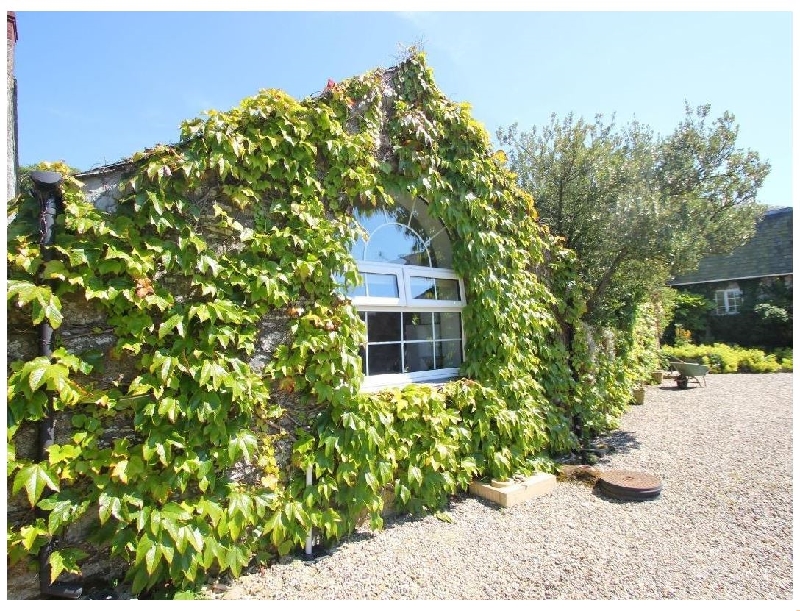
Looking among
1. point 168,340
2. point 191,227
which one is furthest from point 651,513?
point 191,227

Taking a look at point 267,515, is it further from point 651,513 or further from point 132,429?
point 651,513

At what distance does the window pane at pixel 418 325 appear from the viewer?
16.4 feet

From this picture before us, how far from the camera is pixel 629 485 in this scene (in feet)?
15.9

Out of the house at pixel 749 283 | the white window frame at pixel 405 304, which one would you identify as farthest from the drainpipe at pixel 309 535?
the house at pixel 749 283

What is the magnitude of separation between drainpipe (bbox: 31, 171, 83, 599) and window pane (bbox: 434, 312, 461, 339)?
150 inches

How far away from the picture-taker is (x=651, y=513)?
14.5 feet

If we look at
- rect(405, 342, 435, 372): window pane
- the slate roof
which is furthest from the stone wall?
the slate roof

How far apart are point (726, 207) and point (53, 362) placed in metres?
9.53

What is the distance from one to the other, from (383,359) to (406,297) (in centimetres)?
76

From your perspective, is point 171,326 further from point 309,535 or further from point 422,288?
point 422,288

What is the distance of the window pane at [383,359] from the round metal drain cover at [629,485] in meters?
2.80

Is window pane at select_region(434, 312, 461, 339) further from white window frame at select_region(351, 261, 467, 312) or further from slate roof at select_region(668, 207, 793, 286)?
slate roof at select_region(668, 207, 793, 286)

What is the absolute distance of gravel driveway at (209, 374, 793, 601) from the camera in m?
3.17

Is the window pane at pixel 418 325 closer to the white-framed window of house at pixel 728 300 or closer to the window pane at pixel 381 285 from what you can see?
the window pane at pixel 381 285
